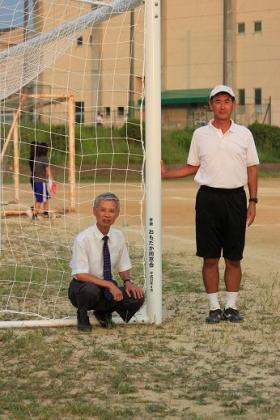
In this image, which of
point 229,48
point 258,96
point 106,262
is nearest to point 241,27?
point 229,48

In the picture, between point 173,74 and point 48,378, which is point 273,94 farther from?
point 48,378

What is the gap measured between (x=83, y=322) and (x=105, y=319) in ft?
0.80

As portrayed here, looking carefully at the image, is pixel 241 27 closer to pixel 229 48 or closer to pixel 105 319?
pixel 229 48

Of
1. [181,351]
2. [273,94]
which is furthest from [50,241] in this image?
[273,94]

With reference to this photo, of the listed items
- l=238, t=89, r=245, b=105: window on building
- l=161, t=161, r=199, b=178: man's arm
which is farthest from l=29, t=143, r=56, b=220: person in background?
l=238, t=89, r=245, b=105: window on building

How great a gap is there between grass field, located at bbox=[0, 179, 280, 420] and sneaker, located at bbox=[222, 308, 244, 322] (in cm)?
12

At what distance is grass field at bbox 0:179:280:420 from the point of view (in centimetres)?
498

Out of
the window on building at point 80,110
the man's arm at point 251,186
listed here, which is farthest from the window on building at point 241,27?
the man's arm at point 251,186

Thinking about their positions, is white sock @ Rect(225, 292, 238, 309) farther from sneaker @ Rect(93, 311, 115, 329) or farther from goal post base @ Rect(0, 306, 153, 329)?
sneaker @ Rect(93, 311, 115, 329)

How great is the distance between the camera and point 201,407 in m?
5.01

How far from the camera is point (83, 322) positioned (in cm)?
708

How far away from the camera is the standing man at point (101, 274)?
699 centimetres

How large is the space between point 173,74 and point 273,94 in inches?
248

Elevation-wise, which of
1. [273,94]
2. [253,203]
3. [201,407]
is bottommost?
[201,407]
